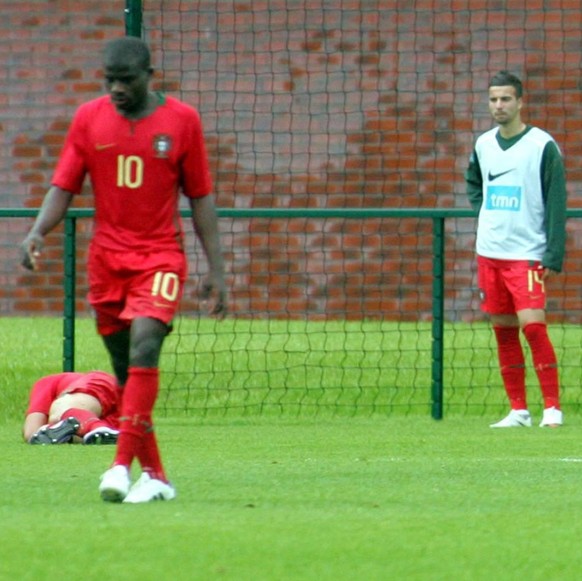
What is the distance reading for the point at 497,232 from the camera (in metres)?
10.1

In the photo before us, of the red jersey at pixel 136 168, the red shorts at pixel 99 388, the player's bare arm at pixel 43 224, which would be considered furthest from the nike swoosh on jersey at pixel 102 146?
the red shorts at pixel 99 388

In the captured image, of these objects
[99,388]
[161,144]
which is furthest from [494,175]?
[161,144]

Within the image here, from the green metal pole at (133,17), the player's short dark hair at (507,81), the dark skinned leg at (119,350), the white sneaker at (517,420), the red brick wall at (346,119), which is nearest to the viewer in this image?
the dark skinned leg at (119,350)

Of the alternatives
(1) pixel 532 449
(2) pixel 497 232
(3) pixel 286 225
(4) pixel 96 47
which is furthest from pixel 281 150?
(1) pixel 532 449

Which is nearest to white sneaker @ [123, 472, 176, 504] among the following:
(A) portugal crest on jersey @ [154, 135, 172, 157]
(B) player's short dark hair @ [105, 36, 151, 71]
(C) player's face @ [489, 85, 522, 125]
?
(A) portugal crest on jersey @ [154, 135, 172, 157]

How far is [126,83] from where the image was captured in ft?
20.2

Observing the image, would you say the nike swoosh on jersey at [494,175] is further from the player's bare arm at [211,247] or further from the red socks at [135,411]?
the red socks at [135,411]

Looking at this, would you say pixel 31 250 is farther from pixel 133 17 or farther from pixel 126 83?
pixel 133 17

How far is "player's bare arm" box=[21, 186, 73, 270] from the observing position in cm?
622

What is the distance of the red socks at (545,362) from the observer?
10.1 meters

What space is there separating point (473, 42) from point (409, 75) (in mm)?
621

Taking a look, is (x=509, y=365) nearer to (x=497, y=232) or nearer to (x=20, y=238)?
(x=497, y=232)

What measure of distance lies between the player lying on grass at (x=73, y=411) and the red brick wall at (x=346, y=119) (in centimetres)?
434

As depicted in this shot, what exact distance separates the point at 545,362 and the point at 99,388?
8.87 feet
